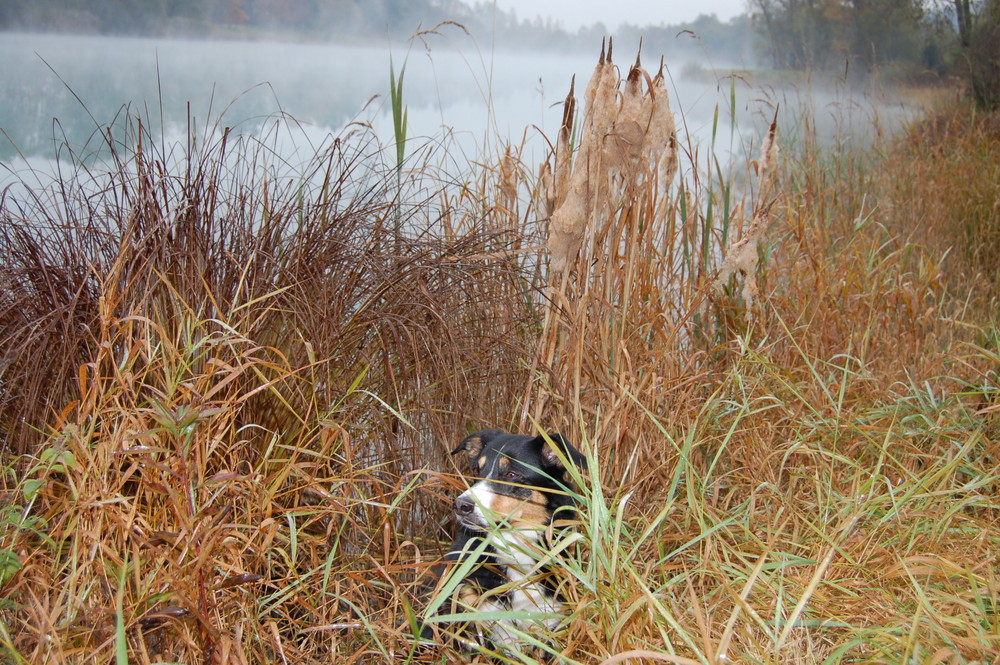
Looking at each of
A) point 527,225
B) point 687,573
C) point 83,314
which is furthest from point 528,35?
point 687,573

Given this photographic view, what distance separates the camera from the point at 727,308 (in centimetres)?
205

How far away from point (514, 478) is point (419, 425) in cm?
40

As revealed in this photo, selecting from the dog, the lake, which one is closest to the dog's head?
the dog

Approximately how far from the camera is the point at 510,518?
4.35ft

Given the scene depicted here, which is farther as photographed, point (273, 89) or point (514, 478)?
point (273, 89)

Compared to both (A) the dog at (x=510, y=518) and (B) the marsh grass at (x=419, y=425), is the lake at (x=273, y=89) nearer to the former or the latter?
(B) the marsh grass at (x=419, y=425)

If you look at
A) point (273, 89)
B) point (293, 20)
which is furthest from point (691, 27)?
point (273, 89)

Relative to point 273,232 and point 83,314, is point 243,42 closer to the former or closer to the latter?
point 273,232

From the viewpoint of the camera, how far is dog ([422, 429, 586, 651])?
1.30m

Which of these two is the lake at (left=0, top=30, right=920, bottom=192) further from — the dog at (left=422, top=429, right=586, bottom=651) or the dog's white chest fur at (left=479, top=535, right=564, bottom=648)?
the dog's white chest fur at (left=479, top=535, right=564, bottom=648)

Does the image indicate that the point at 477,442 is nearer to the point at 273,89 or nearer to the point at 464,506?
the point at 464,506

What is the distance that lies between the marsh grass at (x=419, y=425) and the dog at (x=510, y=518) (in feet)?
0.20

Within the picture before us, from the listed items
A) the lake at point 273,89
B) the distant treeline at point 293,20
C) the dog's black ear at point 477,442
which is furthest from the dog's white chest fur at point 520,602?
the distant treeline at point 293,20

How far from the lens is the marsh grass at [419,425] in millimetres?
1177
